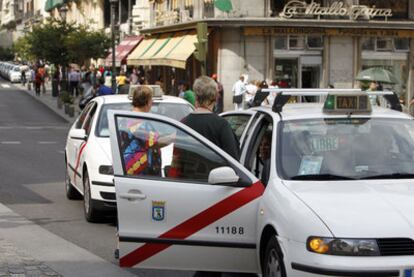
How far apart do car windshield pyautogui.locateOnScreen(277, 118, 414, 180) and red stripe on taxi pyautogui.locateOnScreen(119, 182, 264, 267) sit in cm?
29

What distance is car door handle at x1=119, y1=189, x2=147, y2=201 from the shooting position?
6.45 meters

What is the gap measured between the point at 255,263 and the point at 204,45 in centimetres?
1467

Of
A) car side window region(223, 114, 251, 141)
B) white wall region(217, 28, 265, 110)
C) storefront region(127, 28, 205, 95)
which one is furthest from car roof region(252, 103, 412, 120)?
white wall region(217, 28, 265, 110)

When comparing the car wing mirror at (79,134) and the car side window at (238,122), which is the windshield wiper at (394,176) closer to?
the car side window at (238,122)

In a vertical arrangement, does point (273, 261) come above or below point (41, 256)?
above

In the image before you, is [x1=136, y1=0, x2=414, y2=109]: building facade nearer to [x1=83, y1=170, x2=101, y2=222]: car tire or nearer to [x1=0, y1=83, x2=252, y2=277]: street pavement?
[x1=83, y1=170, x2=101, y2=222]: car tire

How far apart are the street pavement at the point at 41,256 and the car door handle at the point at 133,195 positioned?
1.50 m

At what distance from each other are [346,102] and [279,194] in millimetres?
1185

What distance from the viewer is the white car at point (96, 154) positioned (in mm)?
10406

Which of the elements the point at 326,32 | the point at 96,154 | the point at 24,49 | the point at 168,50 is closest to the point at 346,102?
the point at 96,154

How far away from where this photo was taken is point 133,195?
6461mm

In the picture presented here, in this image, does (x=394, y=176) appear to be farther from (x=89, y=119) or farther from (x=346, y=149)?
(x=89, y=119)

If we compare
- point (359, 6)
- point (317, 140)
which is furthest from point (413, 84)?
point (317, 140)

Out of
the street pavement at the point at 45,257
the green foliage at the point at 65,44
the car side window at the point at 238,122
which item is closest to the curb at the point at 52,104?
the green foliage at the point at 65,44
